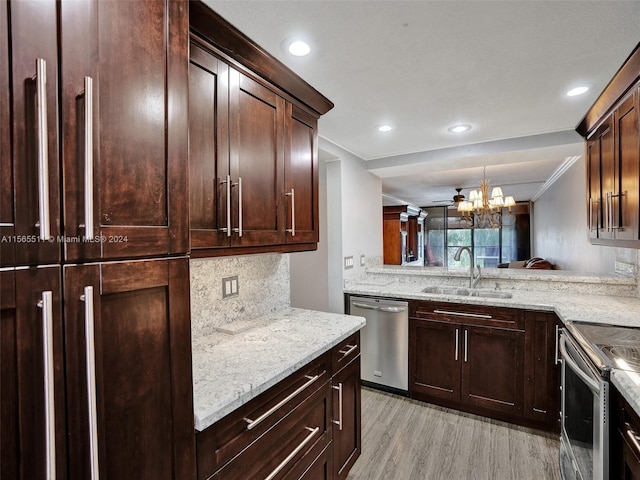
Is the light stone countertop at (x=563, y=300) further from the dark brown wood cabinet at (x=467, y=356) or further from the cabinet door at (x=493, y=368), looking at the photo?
the cabinet door at (x=493, y=368)

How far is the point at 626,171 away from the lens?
187cm

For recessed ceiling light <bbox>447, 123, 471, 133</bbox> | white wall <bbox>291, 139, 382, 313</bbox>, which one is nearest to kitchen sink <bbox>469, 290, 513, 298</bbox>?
white wall <bbox>291, 139, 382, 313</bbox>

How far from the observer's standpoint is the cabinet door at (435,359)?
8.83 feet

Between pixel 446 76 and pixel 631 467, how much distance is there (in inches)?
74.3

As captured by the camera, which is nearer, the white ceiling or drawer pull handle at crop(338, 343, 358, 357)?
the white ceiling

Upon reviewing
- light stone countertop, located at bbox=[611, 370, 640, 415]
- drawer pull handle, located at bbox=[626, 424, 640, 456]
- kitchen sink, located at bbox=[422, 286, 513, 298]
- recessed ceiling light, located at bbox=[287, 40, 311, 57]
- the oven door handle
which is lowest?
drawer pull handle, located at bbox=[626, 424, 640, 456]

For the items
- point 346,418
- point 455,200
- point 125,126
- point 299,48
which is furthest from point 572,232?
point 125,126

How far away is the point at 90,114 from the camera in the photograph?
67 cm

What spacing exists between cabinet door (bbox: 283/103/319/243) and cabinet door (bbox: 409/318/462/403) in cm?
149

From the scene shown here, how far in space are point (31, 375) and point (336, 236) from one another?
2631mm

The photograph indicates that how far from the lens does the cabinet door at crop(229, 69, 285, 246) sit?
139 cm

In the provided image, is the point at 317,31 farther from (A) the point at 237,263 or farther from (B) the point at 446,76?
(A) the point at 237,263

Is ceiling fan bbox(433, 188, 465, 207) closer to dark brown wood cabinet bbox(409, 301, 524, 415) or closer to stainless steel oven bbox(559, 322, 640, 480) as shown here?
dark brown wood cabinet bbox(409, 301, 524, 415)

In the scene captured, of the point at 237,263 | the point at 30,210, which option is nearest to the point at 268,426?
the point at 237,263
